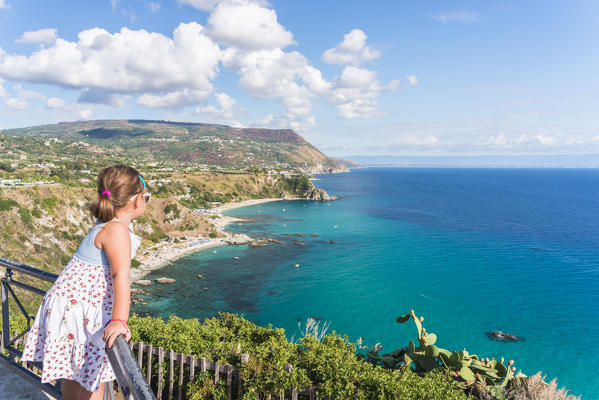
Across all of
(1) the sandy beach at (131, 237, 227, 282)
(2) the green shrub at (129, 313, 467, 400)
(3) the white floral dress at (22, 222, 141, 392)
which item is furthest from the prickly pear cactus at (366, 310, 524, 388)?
(1) the sandy beach at (131, 237, 227, 282)

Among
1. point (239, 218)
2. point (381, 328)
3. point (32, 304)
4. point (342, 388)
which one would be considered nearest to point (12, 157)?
point (239, 218)

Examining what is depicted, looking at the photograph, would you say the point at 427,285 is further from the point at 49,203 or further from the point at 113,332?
the point at 49,203

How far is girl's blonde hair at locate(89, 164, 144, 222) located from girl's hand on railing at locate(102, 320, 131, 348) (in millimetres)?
854

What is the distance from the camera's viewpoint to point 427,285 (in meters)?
44.2

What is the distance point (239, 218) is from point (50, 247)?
4809 centimetres

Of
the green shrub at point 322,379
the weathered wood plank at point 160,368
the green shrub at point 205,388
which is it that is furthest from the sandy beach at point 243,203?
the green shrub at point 205,388

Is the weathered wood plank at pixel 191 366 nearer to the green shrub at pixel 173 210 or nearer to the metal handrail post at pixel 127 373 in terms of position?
the metal handrail post at pixel 127 373

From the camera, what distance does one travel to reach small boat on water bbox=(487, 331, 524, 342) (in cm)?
3171

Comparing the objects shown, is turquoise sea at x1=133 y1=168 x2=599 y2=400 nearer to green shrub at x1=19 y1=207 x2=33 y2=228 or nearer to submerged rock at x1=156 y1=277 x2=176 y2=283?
submerged rock at x1=156 y1=277 x2=176 y2=283

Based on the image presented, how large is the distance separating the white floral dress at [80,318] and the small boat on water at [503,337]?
38.5 m

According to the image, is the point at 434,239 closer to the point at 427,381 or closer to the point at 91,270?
the point at 427,381

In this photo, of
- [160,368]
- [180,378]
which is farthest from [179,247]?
[180,378]

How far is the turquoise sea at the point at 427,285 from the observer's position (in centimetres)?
3194

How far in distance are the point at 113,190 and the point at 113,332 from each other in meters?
1.14
